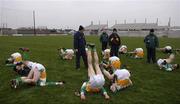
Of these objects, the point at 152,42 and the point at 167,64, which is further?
the point at 152,42

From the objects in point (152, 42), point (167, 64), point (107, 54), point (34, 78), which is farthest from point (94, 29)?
point (34, 78)

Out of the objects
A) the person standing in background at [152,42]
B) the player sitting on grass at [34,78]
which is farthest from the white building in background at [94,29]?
the player sitting on grass at [34,78]

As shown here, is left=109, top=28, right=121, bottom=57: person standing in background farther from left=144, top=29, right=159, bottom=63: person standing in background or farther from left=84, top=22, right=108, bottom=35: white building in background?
left=84, top=22, right=108, bottom=35: white building in background

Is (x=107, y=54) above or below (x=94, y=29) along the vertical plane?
below

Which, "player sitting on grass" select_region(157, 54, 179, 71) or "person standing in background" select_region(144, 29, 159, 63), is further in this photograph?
"person standing in background" select_region(144, 29, 159, 63)

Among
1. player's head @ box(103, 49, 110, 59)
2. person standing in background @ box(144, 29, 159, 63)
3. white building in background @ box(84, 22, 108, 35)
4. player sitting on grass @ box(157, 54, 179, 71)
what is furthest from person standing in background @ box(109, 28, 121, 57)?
white building in background @ box(84, 22, 108, 35)

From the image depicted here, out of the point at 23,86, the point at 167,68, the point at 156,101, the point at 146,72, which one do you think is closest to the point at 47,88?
the point at 23,86

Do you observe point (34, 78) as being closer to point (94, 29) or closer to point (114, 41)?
point (114, 41)

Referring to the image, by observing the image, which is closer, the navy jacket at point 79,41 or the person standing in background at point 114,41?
the navy jacket at point 79,41

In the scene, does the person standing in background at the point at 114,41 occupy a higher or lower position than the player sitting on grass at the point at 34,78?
higher

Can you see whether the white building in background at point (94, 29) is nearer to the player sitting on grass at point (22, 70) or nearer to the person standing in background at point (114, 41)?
the person standing in background at point (114, 41)

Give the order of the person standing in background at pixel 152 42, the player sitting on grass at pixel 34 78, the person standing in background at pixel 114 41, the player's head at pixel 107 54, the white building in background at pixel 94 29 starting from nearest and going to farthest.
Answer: the player sitting on grass at pixel 34 78 < the person standing in background at pixel 114 41 < the person standing in background at pixel 152 42 < the player's head at pixel 107 54 < the white building in background at pixel 94 29

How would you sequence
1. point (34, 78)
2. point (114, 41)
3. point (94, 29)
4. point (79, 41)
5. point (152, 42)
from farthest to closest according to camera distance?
point (94, 29) → point (152, 42) → point (114, 41) → point (79, 41) → point (34, 78)

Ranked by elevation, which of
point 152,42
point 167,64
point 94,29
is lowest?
point 167,64
